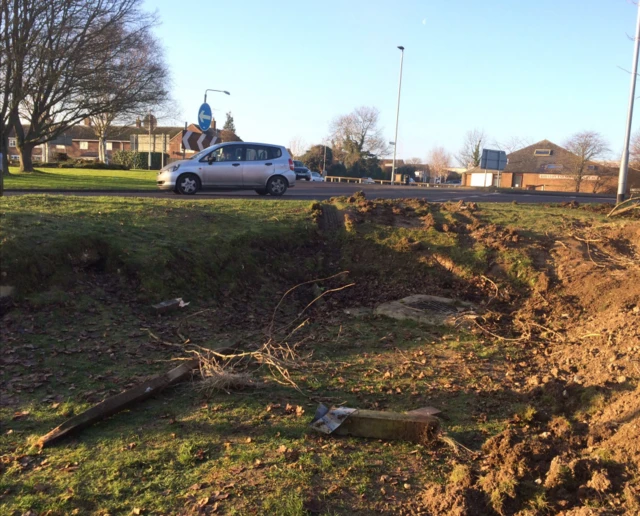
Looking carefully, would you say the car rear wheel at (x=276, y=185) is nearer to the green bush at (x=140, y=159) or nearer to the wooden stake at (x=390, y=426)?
the wooden stake at (x=390, y=426)

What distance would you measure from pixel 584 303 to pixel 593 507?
4452 mm

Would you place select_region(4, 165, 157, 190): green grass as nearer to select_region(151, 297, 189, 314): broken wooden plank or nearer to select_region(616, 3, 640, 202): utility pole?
select_region(151, 297, 189, 314): broken wooden plank

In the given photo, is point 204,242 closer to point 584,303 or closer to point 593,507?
point 584,303

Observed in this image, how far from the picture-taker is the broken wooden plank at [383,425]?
405 cm

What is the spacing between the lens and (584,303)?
712 centimetres

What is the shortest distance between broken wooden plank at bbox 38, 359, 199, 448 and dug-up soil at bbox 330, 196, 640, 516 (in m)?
2.43

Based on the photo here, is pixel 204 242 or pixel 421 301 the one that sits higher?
pixel 204 242

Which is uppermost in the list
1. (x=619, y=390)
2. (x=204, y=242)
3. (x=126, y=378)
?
(x=204, y=242)

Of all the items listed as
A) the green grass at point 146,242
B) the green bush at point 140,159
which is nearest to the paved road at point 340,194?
the green grass at point 146,242

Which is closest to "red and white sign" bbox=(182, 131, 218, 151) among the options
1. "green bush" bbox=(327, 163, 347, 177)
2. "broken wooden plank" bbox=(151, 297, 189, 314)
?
"broken wooden plank" bbox=(151, 297, 189, 314)

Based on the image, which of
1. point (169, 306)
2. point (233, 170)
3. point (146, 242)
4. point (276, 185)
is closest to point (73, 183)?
point (233, 170)

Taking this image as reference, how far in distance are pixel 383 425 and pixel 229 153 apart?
1336cm

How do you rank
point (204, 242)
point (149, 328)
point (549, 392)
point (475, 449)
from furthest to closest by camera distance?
point (204, 242) → point (149, 328) → point (549, 392) → point (475, 449)

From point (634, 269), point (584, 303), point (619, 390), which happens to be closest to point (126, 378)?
point (619, 390)
